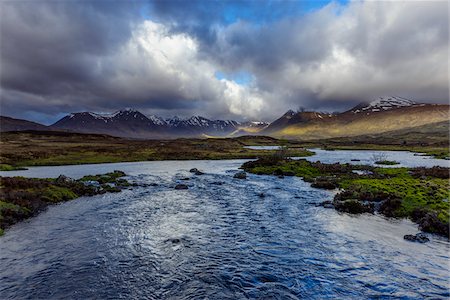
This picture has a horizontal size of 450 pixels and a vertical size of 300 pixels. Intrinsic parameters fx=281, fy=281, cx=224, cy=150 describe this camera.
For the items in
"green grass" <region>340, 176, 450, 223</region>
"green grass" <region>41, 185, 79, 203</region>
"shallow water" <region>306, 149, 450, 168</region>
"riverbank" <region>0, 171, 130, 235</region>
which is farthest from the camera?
"shallow water" <region>306, 149, 450, 168</region>

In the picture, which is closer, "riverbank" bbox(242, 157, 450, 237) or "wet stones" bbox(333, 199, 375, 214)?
"riverbank" bbox(242, 157, 450, 237)

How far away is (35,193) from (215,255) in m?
28.1

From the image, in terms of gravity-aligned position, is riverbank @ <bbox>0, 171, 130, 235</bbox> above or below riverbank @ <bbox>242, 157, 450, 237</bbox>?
above

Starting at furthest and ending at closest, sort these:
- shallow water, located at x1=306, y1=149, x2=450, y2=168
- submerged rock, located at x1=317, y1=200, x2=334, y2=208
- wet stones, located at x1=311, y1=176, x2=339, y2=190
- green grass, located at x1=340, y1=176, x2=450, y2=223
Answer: shallow water, located at x1=306, y1=149, x2=450, y2=168
wet stones, located at x1=311, y1=176, x2=339, y2=190
submerged rock, located at x1=317, y1=200, x2=334, y2=208
green grass, located at x1=340, y1=176, x2=450, y2=223

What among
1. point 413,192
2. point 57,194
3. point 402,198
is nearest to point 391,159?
point 413,192

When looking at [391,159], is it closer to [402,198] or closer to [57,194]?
[402,198]

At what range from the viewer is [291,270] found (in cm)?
1814

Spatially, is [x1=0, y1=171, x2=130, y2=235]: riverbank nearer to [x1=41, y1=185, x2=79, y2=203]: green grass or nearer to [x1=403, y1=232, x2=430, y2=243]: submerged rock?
[x1=41, y1=185, x2=79, y2=203]: green grass

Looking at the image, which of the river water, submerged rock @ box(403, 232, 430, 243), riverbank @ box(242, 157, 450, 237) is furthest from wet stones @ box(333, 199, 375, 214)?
submerged rock @ box(403, 232, 430, 243)

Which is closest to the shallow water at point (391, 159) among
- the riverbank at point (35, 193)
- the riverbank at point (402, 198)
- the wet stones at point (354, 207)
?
the riverbank at point (402, 198)

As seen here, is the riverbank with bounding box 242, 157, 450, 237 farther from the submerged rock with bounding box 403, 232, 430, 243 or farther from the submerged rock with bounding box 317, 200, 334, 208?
the submerged rock with bounding box 403, 232, 430, 243

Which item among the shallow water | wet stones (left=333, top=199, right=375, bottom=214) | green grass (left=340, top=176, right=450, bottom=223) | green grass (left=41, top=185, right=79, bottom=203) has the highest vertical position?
green grass (left=41, top=185, right=79, bottom=203)

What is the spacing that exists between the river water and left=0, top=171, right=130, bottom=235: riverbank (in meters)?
1.52

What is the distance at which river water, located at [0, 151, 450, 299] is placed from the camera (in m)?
15.8
